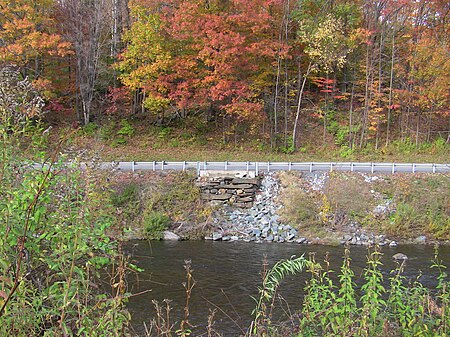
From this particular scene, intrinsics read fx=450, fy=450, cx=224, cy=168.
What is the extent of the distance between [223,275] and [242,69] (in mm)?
18090

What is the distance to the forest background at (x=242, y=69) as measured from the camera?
27.8 m

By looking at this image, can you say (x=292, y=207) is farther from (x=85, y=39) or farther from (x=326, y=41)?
(x=85, y=39)

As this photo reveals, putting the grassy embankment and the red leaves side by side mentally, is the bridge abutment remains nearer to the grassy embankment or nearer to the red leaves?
the grassy embankment

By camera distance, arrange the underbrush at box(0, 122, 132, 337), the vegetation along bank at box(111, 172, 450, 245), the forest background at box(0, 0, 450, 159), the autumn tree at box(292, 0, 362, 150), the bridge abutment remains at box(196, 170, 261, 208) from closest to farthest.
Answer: the underbrush at box(0, 122, 132, 337) → the vegetation along bank at box(111, 172, 450, 245) → the bridge abutment remains at box(196, 170, 261, 208) → the forest background at box(0, 0, 450, 159) → the autumn tree at box(292, 0, 362, 150)

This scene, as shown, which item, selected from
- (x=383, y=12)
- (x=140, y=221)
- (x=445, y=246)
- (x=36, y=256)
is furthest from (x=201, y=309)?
(x=383, y=12)

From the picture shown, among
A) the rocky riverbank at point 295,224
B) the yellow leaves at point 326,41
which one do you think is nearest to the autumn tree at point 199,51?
the yellow leaves at point 326,41

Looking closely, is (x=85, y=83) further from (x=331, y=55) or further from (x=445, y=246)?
(x=445, y=246)

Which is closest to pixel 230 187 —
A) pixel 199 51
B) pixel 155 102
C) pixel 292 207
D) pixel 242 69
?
pixel 292 207

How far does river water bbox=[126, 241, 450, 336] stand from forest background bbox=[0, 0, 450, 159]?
12604 millimetres

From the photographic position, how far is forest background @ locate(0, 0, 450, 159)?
2775cm

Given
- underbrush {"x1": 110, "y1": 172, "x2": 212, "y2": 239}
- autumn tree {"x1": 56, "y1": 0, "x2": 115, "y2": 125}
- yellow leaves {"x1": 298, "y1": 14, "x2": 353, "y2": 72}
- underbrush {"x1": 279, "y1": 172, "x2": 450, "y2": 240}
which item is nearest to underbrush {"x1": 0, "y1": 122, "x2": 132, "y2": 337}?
underbrush {"x1": 110, "y1": 172, "x2": 212, "y2": 239}

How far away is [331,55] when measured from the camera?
29.7m

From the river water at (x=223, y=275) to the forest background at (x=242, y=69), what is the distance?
12.6m

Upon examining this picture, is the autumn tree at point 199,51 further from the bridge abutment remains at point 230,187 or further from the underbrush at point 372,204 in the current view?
the underbrush at point 372,204
